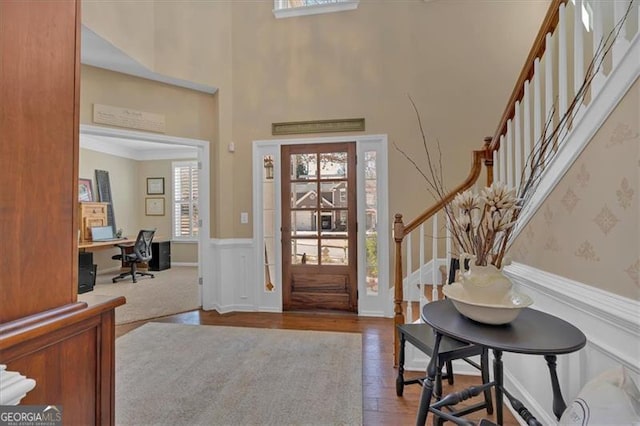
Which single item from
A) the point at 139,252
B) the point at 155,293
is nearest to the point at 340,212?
the point at 155,293

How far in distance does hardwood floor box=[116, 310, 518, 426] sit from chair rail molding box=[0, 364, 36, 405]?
5.49 ft

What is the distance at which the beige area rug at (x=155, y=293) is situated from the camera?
147 inches

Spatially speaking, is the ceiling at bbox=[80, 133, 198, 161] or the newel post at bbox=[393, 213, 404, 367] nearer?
the newel post at bbox=[393, 213, 404, 367]

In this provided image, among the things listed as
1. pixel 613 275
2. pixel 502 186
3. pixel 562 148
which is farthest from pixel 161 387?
pixel 562 148

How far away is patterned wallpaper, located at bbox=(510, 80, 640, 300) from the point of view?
104 cm

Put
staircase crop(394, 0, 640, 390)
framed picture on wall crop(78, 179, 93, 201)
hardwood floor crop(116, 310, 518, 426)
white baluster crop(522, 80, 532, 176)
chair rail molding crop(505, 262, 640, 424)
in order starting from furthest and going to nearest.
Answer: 1. framed picture on wall crop(78, 179, 93, 201)
2. hardwood floor crop(116, 310, 518, 426)
3. white baluster crop(522, 80, 532, 176)
4. staircase crop(394, 0, 640, 390)
5. chair rail molding crop(505, 262, 640, 424)

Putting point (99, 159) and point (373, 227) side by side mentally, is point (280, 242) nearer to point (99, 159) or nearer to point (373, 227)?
point (373, 227)

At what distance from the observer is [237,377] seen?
7.27 ft

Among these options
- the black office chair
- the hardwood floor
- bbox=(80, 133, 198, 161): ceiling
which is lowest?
the hardwood floor

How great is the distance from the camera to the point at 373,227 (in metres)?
3.54

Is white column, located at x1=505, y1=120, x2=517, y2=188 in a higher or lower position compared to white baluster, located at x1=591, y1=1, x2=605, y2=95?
lower

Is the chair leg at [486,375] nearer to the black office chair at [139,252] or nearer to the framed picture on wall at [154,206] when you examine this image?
the black office chair at [139,252]

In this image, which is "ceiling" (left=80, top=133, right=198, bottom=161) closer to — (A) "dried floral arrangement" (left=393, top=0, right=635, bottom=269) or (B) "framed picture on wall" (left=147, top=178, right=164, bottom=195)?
(B) "framed picture on wall" (left=147, top=178, right=164, bottom=195)

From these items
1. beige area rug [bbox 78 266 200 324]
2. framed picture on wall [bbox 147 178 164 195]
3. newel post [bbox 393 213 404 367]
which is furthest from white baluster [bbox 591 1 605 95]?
framed picture on wall [bbox 147 178 164 195]
